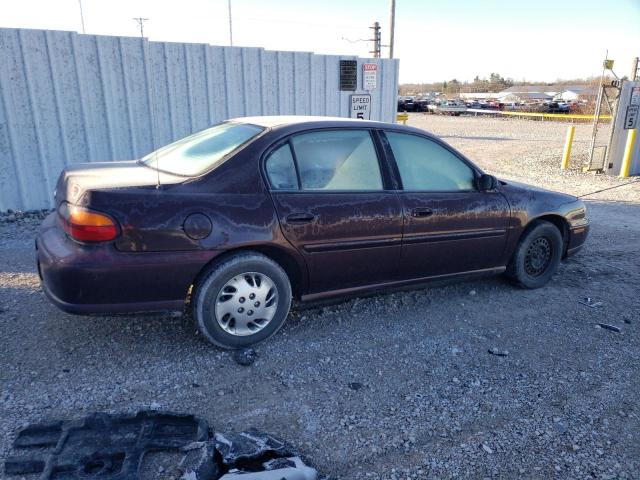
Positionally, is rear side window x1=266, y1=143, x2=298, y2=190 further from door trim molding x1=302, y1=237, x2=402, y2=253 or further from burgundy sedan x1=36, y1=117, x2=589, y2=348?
door trim molding x1=302, y1=237, x2=402, y2=253

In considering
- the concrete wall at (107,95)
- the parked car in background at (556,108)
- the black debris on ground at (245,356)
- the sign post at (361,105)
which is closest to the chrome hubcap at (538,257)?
the black debris on ground at (245,356)

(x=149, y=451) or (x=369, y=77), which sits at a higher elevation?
(x=369, y=77)

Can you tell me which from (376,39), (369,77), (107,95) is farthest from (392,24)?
(107,95)

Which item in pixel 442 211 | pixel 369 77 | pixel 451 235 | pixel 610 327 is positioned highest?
pixel 369 77

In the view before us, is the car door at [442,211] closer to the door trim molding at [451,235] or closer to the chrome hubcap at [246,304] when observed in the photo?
the door trim molding at [451,235]

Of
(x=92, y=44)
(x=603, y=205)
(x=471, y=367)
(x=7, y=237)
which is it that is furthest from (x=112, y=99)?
(x=603, y=205)

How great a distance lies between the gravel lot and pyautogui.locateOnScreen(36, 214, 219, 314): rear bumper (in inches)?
16.9

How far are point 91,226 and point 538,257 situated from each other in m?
4.01

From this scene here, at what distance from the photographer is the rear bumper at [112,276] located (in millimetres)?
3080

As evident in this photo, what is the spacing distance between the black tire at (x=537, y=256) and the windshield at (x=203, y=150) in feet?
9.00

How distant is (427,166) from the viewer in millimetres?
4242

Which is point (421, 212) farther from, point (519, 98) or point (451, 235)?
point (519, 98)

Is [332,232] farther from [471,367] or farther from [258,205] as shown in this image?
[471,367]

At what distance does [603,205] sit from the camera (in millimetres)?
8992
